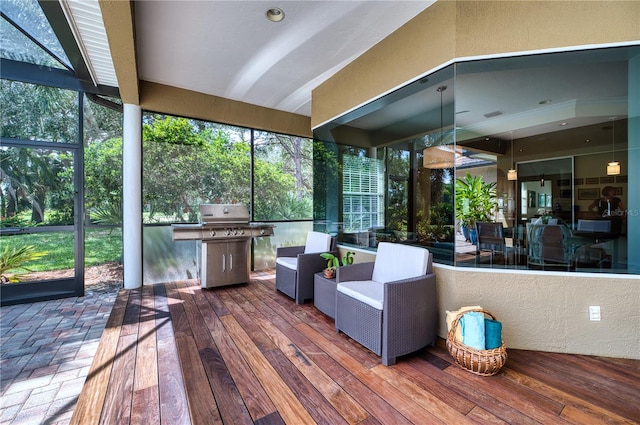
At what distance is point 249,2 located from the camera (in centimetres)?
249

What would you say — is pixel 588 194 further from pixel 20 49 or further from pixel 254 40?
pixel 20 49

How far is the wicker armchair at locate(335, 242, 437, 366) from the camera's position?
2.07 meters

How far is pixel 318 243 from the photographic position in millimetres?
3834

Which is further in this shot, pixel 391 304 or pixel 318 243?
pixel 318 243

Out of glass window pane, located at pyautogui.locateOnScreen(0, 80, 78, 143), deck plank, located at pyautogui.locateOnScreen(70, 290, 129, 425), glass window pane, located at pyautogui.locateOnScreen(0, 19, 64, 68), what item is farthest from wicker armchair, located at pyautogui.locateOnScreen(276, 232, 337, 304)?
glass window pane, located at pyautogui.locateOnScreen(0, 19, 64, 68)

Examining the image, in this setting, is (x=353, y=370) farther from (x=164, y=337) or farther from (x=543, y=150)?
(x=543, y=150)

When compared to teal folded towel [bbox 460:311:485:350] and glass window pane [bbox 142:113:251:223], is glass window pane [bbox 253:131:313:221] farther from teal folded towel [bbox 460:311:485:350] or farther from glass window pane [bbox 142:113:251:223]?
teal folded towel [bbox 460:311:485:350]

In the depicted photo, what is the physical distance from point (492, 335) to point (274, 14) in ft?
11.1

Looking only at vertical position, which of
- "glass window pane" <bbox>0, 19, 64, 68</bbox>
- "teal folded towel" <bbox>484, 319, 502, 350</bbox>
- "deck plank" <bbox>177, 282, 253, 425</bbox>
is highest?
"glass window pane" <bbox>0, 19, 64, 68</bbox>

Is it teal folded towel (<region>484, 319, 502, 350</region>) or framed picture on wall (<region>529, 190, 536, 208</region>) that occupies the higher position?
framed picture on wall (<region>529, 190, 536, 208</region>)

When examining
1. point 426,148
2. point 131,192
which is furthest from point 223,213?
point 426,148

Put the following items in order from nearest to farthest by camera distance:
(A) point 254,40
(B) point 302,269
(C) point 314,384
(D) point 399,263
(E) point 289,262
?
(C) point 314,384, (D) point 399,263, (A) point 254,40, (B) point 302,269, (E) point 289,262

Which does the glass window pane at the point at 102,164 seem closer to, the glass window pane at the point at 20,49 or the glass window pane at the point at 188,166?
the glass window pane at the point at 188,166

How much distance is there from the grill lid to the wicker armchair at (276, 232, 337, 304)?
0.83 m
